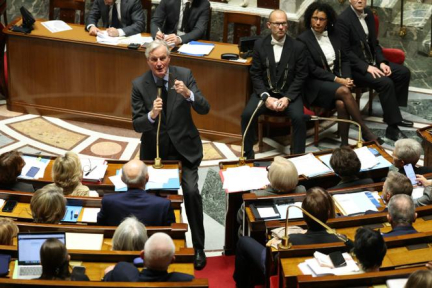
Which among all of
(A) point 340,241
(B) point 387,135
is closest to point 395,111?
(B) point 387,135

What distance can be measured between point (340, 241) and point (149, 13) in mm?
5166

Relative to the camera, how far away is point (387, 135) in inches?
318

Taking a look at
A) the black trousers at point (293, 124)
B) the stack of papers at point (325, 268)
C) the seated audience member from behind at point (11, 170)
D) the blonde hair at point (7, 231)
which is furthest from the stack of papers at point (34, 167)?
the stack of papers at point (325, 268)

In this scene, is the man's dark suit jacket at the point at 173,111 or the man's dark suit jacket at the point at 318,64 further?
the man's dark suit jacket at the point at 318,64

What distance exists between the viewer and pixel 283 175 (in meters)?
5.30

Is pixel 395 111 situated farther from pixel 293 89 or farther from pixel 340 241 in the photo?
pixel 340 241

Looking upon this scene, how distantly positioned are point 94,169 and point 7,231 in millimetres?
1372

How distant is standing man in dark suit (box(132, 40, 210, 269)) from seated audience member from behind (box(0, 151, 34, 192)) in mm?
985

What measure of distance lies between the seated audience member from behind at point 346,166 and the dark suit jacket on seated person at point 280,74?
1759 mm

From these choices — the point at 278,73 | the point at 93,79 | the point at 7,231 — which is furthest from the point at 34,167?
the point at 278,73

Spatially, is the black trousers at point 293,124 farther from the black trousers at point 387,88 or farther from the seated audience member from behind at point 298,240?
the seated audience member from behind at point 298,240

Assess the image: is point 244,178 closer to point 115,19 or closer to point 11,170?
point 11,170

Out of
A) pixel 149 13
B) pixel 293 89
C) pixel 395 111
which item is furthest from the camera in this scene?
pixel 149 13

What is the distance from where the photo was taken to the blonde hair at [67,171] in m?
5.25
